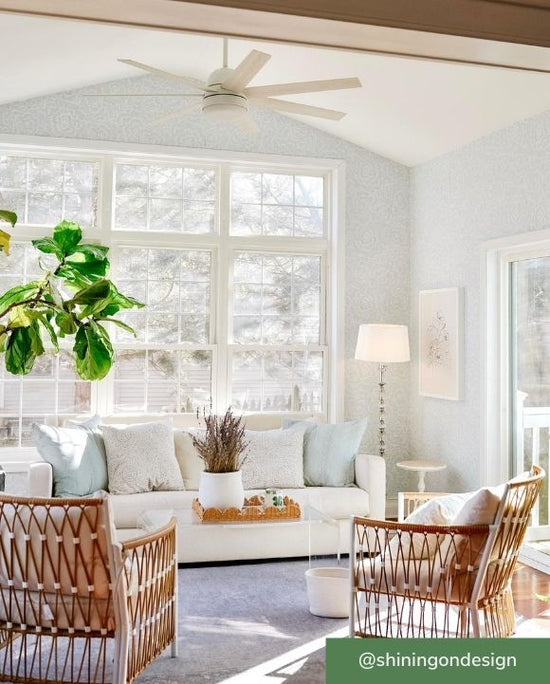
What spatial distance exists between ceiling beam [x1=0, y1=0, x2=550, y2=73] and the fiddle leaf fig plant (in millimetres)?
1997

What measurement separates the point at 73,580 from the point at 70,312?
1.44 m

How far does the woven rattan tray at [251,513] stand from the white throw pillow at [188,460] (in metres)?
0.93

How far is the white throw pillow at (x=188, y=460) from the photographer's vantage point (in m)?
5.57

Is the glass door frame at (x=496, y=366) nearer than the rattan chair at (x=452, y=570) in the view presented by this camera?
No

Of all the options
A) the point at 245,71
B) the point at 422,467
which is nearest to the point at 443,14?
the point at 245,71

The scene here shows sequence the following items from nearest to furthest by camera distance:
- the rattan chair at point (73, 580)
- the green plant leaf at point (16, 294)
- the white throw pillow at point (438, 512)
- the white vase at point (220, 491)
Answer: the rattan chair at point (73, 580) → the white throw pillow at point (438, 512) → the white vase at point (220, 491) → the green plant leaf at point (16, 294)

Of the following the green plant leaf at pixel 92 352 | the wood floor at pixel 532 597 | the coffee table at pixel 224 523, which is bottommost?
the wood floor at pixel 532 597

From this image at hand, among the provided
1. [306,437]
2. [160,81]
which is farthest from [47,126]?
[306,437]

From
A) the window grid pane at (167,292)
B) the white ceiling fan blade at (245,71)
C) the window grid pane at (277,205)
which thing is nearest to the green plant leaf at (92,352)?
the white ceiling fan blade at (245,71)

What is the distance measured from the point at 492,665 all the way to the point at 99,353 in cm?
292

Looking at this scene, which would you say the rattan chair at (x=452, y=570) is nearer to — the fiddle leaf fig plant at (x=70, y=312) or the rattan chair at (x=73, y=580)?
the rattan chair at (x=73, y=580)

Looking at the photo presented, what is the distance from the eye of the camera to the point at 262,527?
15.4 ft

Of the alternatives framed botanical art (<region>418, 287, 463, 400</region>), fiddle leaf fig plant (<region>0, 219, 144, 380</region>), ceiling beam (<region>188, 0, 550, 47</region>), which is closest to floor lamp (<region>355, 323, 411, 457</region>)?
framed botanical art (<region>418, 287, 463, 400</region>)

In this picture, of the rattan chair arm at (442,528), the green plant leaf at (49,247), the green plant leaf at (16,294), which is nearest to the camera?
the rattan chair arm at (442,528)
